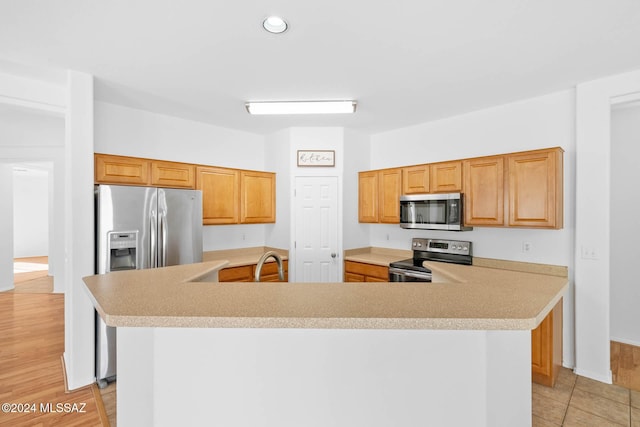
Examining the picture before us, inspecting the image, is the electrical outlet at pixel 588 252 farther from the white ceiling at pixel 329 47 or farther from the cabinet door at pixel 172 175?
the cabinet door at pixel 172 175

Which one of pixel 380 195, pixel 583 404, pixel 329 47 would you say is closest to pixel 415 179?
pixel 380 195

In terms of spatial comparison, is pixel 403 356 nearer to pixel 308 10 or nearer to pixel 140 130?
pixel 308 10

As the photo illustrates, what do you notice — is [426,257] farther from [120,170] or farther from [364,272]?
[120,170]

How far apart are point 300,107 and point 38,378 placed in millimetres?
3540

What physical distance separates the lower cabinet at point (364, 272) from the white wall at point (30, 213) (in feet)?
32.3

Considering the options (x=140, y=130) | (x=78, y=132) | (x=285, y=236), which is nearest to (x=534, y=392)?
(x=285, y=236)

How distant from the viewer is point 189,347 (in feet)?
4.25

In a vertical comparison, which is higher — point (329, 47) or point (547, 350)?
point (329, 47)

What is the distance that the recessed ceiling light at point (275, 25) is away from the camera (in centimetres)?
193

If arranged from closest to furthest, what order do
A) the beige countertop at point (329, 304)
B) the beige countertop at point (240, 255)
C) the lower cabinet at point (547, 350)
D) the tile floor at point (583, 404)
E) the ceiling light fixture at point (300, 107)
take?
the beige countertop at point (329, 304) → the tile floor at point (583, 404) → the lower cabinet at point (547, 350) → the ceiling light fixture at point (300, 107) → the beige countertop at point (240, 255)

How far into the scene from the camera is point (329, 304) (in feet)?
4.17

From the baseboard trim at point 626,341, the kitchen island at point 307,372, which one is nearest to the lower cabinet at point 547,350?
the baseboard trim at point 626,341

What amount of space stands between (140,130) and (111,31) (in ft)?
5.84

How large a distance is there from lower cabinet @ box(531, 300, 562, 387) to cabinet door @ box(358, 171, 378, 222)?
2.18 meters
